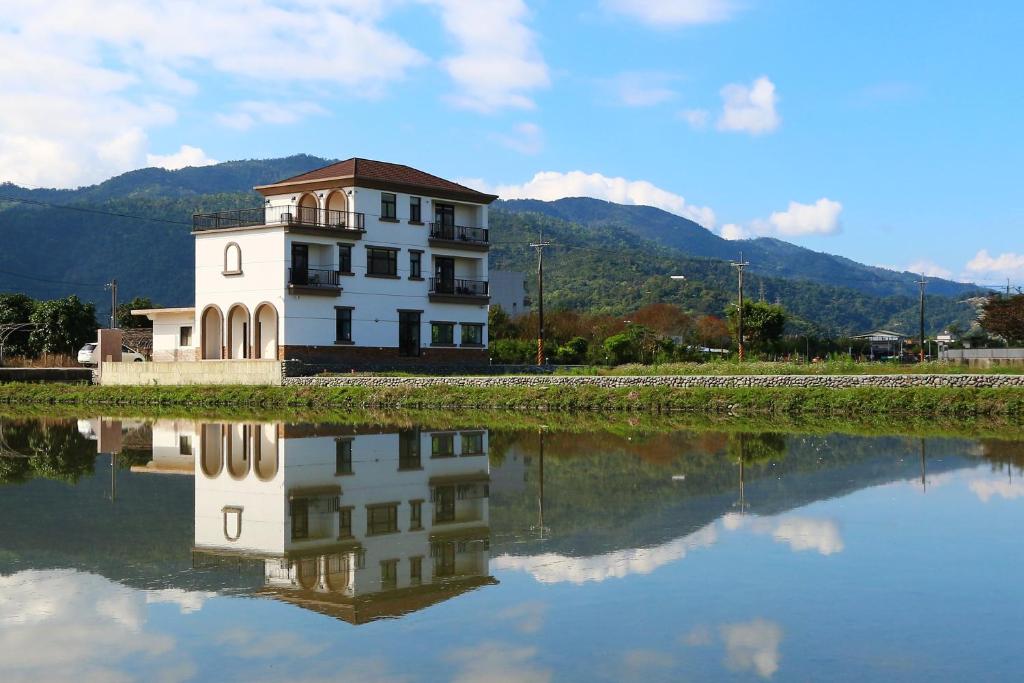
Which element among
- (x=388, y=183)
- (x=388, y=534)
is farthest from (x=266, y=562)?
(x=388, y=183)

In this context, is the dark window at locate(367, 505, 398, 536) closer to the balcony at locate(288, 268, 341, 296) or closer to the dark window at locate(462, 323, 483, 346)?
the balcony at locate(288, 268, 341, 296)

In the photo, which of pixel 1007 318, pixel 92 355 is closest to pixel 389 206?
pixel 92 355

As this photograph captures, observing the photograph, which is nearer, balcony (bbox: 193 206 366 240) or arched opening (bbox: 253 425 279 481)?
arched opening (bbox: 253 425 279 481)

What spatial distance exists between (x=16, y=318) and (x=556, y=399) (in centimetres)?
4626

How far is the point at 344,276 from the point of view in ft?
162

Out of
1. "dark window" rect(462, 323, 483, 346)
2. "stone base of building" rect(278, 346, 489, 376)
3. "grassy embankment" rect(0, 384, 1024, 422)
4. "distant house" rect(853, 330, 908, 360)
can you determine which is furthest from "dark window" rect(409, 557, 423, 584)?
"distant house" rect(853, 330, 908, 360)

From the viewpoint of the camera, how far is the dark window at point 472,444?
794 inches

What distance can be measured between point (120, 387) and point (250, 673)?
39536 mm

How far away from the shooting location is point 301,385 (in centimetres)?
4091

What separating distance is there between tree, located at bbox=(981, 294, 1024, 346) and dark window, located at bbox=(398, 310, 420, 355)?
1478 inches

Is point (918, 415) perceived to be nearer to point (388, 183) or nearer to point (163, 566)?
point (163, 566)

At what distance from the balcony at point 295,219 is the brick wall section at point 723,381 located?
35.7 feet

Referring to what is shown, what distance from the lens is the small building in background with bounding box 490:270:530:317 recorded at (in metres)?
101

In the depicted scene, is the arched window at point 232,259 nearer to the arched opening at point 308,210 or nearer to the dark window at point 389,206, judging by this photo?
the arched opening at point 308,210
